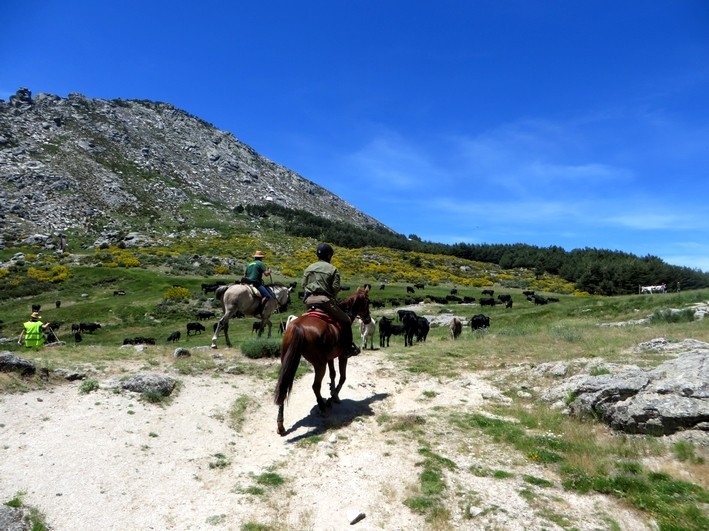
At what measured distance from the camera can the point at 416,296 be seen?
53.4m

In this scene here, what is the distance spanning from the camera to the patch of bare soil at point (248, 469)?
662cm

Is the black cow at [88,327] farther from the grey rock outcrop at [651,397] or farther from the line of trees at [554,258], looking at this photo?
the line of trees at [554,258]

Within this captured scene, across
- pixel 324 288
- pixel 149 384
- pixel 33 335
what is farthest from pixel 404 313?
pixel 149 384

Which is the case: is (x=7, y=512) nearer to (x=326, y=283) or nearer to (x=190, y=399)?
(x=190, y=399)

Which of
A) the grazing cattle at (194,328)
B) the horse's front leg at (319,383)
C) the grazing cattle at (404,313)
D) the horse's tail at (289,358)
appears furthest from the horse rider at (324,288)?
the grazing cattle at (194,328)

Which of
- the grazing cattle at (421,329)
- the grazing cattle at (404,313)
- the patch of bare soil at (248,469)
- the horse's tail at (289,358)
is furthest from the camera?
the grazing cattle at (404,313)

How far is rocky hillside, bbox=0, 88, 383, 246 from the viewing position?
3679 inches

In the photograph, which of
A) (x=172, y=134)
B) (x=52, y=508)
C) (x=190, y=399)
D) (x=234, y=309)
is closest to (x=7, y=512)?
(x=52, y=508)

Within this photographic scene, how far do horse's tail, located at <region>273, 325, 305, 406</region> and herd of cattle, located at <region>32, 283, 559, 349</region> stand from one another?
19.3ft

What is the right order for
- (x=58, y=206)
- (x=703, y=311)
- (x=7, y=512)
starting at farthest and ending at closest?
(x=58, y=206), (x=703, y=311), (x=7, y=512)

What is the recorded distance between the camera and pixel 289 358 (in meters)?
9.30

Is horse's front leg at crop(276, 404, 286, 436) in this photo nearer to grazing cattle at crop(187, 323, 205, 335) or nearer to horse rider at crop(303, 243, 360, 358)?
horse rider at crop(303, 243, 360, 358)

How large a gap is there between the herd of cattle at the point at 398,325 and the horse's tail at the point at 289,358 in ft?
19.3

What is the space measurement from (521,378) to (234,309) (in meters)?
10.9
